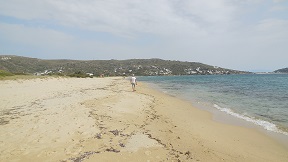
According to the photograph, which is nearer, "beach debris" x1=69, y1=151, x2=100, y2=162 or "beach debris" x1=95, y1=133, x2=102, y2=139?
"beach debris" x1=69, y1=151, x2=100, y2=162

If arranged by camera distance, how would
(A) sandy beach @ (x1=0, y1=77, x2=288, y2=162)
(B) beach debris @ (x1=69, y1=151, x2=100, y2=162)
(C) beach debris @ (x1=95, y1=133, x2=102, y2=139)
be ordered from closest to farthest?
(B) beach debris @ (x1=69, y1=151, x2=100, y2=162), (A) sandy beach @ (x1=0, y1=77, x2=288, y2=162), (C) beach debris @ (x1=95, y1=133, x2=102, y2=139)

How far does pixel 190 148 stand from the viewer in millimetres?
7457

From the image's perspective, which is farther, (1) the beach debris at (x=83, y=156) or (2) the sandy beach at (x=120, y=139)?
(2) the sandy beach at (x=120, y=139)


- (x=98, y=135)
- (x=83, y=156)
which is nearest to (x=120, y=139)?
(x=98, y=135)

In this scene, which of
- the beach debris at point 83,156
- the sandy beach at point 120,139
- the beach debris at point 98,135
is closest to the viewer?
the beach debris at point 83,156

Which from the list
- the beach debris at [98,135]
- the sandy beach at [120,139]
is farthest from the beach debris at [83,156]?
the beach debris at [98,135]

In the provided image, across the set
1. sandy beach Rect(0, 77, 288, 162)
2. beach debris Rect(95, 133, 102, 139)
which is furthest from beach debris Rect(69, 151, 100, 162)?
beach debris Rect(95, 133, 102, 139)

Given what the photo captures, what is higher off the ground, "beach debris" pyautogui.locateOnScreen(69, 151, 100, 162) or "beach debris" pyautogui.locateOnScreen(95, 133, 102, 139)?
"beach debris" pyautogui.locateOnScreen(69, 151, 100, 162)

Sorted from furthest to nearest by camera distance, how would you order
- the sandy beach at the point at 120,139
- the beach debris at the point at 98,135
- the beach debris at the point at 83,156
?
the beach debris at the point at 98,135
the sandy beach at the point at 120,139
the beach debris at the point at 83,156

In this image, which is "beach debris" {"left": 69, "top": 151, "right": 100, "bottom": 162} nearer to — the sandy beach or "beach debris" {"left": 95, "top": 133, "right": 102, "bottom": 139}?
the sandy beach

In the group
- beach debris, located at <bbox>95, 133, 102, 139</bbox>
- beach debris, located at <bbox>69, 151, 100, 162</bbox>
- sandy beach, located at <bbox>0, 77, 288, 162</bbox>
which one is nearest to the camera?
A: beach debris, located at <bbox>69, 151, 100, 162</bbox>

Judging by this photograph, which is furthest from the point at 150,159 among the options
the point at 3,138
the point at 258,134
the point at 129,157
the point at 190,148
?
the point at 258,134

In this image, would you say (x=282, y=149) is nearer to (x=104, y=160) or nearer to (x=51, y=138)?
(x=104, y=160)

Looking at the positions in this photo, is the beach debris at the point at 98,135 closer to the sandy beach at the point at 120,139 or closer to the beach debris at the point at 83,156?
the sandy beach at the point at 120,139
